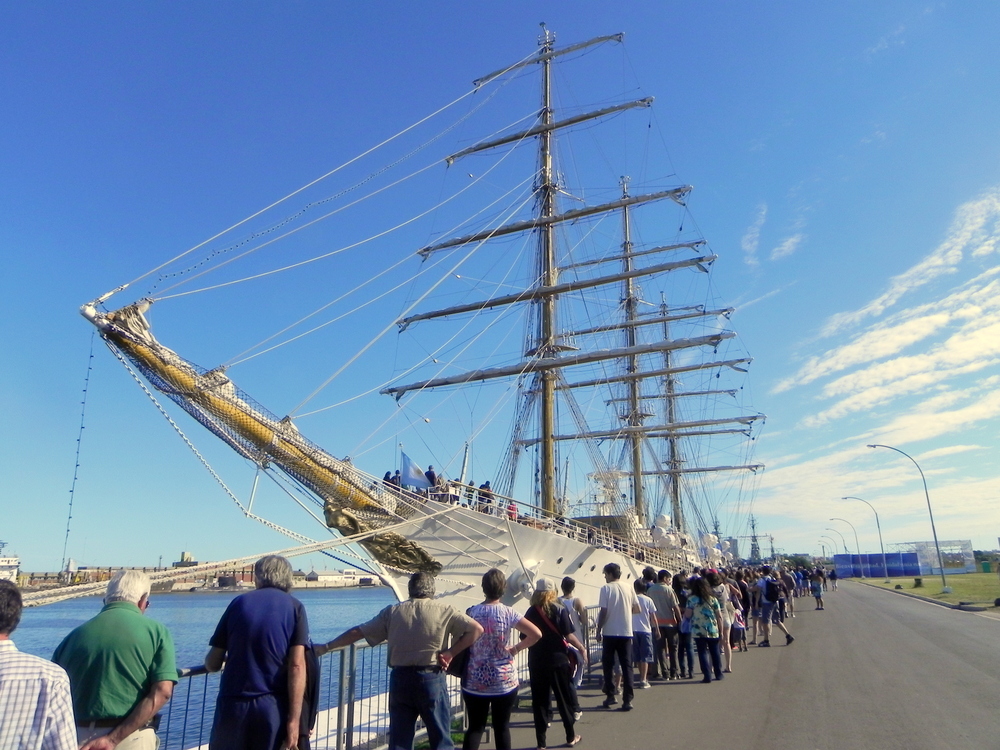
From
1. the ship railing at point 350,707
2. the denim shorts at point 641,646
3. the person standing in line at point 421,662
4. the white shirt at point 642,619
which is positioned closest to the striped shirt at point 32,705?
the ship railing at point 350,707

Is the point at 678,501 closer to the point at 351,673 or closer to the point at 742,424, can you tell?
the point at 742,424

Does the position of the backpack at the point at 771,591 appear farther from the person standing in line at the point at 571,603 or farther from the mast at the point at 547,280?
the mast at the point at 547,280

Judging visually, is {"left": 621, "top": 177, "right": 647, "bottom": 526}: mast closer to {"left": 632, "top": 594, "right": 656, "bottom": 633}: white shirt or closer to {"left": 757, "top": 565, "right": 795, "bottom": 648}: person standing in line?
{"left": 757, "top": 565, "right": 795, "bottom": 648}: person standing in line

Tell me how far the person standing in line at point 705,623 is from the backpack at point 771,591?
4.91m

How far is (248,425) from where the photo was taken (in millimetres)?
13836

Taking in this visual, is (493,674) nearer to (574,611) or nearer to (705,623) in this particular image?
(574,611)

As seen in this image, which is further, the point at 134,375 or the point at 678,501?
the point at 678,501

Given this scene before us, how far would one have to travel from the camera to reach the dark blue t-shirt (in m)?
3.53

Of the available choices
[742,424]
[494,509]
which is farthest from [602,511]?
[742,424]

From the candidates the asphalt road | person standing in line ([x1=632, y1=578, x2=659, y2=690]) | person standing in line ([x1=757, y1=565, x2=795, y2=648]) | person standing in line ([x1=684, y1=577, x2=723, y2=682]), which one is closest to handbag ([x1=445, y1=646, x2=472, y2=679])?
the asphalt road

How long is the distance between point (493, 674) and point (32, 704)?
3.18 metres

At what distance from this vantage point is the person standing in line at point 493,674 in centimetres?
490

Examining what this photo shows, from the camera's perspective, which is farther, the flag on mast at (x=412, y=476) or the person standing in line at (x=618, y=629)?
the flag on mast at (x=412, y=476)

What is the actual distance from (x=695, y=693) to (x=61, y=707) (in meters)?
7.96
